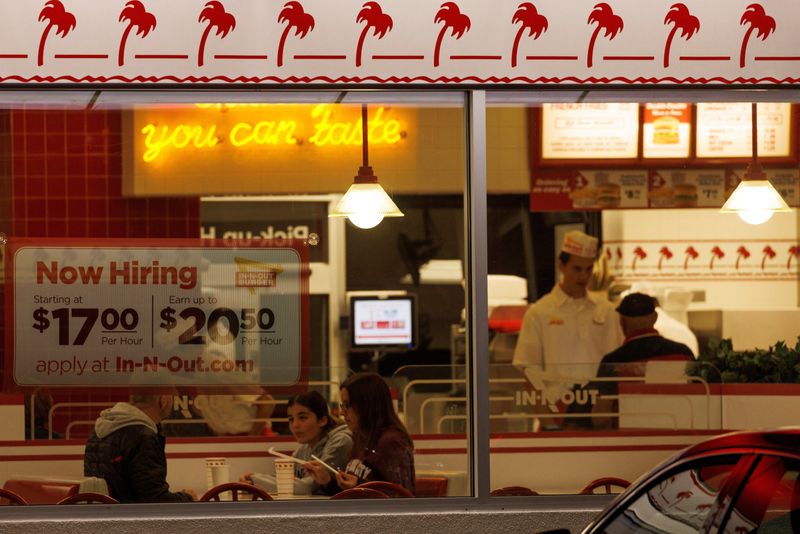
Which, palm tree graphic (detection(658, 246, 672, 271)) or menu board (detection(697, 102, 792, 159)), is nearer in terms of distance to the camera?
menu board (detection(697, 102, 792, 159))

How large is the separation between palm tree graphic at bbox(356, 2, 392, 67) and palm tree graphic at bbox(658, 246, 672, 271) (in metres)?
4.38

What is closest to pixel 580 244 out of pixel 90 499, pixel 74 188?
pixel 74 188

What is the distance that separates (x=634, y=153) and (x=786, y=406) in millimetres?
2186

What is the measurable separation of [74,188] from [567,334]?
3.40 metres

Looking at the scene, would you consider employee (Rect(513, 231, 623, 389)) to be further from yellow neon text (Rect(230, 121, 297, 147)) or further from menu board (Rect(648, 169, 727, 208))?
yellow neon text (Rect(230, 121, 297, 147))

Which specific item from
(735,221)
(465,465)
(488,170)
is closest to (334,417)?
(465,465)

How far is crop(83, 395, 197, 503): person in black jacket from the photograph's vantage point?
6492mm

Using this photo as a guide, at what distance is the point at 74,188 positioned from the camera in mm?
6844

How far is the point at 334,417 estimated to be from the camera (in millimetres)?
6797

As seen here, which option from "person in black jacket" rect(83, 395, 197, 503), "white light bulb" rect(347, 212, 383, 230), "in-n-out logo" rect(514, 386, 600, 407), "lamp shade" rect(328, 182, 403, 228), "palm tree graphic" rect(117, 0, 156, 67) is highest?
"palm tree graphic" rect(117, 0, 156, 67)

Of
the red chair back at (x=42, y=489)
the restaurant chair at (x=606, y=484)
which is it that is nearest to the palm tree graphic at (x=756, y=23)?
the restaurant chair at (x=606, y=484)

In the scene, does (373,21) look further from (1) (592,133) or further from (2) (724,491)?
(2) (724,491)

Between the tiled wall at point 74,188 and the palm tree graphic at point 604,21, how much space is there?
2.41 meters

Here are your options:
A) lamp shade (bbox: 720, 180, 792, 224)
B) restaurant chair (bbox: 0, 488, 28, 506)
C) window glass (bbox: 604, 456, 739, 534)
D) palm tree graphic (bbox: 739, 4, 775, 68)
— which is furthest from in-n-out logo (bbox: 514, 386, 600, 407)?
window glass (bbox: 604, 456, 739, 534)
